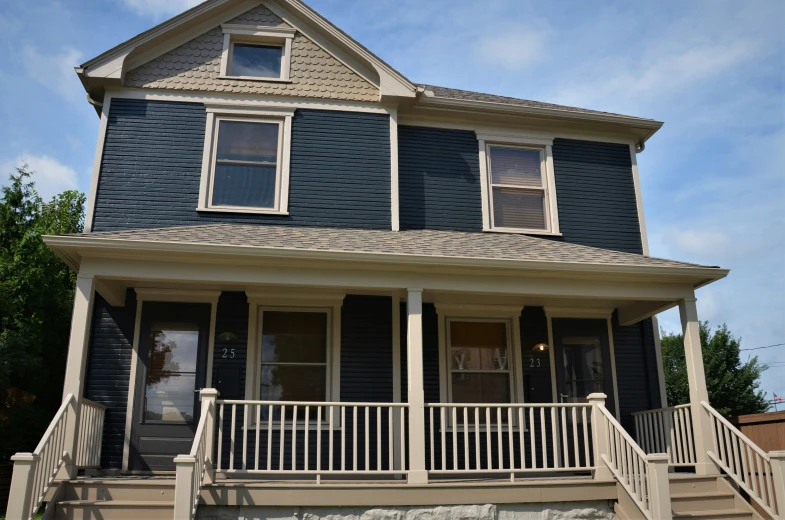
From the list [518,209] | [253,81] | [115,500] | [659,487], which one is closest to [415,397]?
[659,487]

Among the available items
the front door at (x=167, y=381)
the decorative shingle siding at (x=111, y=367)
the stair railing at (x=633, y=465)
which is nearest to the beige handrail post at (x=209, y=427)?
the front door at (x=167, y=381)

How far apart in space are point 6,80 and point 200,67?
9460 mm

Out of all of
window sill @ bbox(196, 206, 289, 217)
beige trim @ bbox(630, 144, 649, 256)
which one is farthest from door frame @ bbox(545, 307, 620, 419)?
window sill @ bbox(196, 206, 289, 217)

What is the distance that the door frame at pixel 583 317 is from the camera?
30.1 feet

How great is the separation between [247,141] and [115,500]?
5043 millimetres

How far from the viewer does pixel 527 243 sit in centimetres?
914

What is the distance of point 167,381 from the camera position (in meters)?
8.41

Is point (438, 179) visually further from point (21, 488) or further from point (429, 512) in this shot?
point (21, 488)

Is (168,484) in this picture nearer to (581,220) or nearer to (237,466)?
(237,466)

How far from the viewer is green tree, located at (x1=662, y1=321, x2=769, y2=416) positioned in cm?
1803

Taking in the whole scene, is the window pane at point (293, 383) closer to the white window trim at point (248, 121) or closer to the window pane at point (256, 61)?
the white window trim at point (248, 121)

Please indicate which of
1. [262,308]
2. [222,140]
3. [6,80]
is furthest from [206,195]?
[6,80]

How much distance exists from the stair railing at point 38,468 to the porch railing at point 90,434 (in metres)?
0.34

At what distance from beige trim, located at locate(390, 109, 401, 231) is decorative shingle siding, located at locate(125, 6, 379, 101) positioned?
43 centimetres
